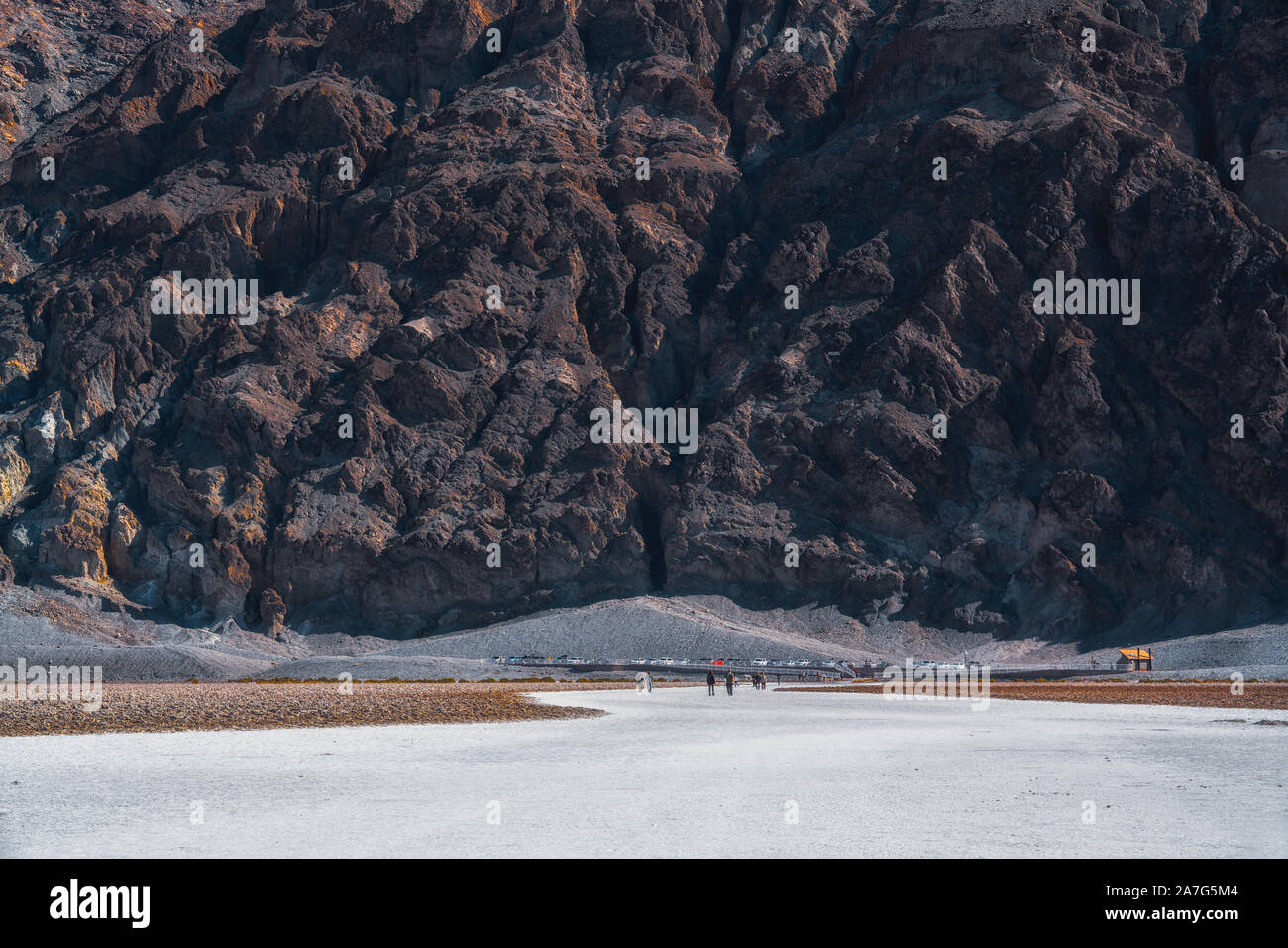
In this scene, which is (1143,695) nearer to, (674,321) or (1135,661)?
(1135,661)

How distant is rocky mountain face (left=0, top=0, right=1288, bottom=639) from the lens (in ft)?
385

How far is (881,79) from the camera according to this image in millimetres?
146750

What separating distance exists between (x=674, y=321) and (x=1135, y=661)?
207 feet

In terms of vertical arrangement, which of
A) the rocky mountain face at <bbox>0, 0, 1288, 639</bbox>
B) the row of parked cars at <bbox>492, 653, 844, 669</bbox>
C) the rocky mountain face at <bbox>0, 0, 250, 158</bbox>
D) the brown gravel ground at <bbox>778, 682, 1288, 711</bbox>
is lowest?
the row of parked cars at <bbox>492, 653, 844, 669</bbox>

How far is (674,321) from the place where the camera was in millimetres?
136625

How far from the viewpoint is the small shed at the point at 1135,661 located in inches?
3514

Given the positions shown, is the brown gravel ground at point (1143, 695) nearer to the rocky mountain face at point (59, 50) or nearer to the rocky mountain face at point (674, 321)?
the rocky mountain face at point (674, 321)

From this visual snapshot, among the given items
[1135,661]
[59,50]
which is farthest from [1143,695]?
[59,50]

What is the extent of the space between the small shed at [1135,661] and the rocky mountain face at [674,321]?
14062mm

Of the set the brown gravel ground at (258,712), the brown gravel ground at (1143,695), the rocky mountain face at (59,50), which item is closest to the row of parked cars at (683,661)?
the brown gravel ground at (1143,695)

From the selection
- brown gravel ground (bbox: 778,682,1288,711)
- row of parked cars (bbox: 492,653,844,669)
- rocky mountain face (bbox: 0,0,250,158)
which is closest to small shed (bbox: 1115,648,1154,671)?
brown gravel ground (bbox: 778,682,1288,711)

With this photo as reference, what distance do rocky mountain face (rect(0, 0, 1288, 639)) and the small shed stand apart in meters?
14.1

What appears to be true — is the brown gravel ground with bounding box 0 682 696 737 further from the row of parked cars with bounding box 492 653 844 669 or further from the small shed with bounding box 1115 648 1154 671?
the small shed with bounding box 1115 648 1154 671

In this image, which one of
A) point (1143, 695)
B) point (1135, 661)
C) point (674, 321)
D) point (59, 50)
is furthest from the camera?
point (59, 50)
